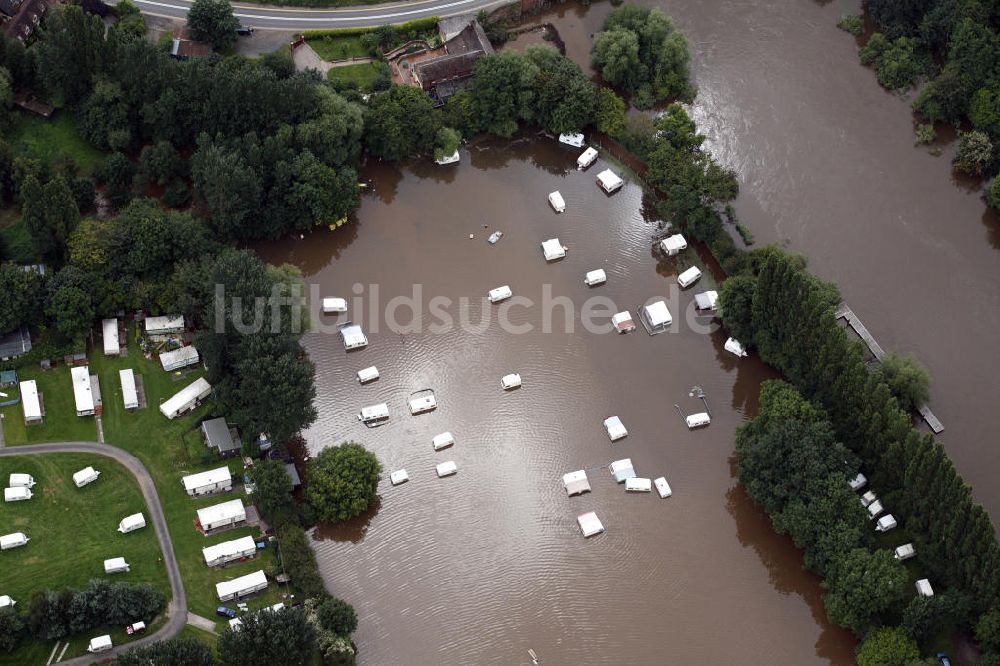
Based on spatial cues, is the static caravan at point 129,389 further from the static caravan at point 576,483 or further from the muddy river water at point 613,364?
the static caravan at point 576,483

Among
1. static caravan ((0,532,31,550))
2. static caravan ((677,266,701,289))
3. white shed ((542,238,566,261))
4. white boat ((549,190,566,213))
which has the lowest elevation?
static caravan ((0,532,31,550))

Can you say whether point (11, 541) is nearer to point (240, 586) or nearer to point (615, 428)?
point (240, 586)

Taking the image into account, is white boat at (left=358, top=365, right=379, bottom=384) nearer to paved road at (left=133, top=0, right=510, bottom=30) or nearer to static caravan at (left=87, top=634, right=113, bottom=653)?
static caravan at (left=87, top=634, right=113, bottom=653)

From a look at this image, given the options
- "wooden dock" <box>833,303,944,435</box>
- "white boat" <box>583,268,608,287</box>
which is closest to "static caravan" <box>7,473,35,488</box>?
"white boat" <box>583,268,608,287</box>

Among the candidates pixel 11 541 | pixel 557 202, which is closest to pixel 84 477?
pixel 11 541

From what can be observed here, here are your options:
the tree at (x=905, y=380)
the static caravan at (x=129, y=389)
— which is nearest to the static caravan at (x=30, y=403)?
the static caravan at (x=129, y=389)
